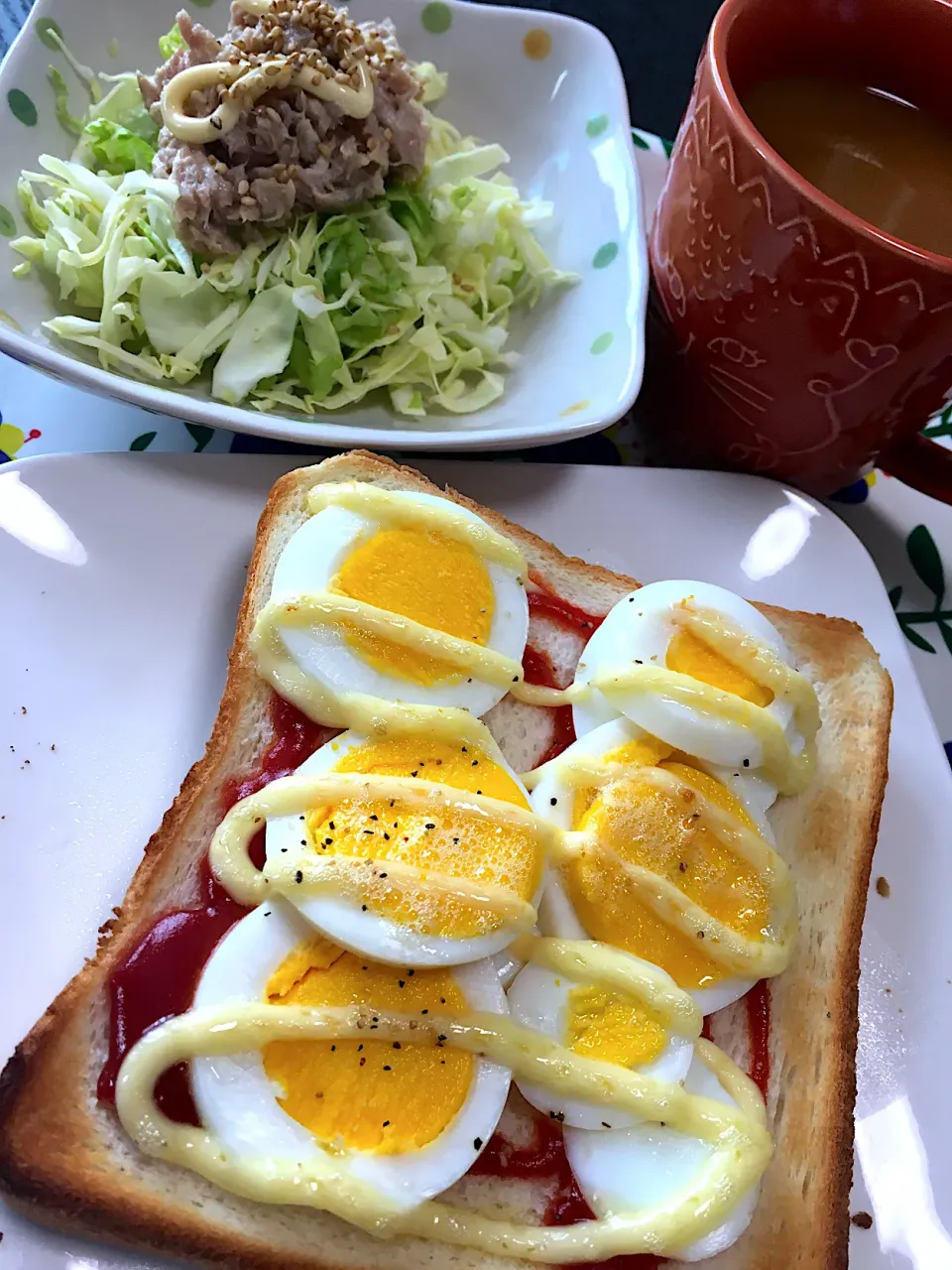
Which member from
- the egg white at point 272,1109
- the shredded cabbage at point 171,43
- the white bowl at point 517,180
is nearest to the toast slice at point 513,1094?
the egg white at point 272,1109

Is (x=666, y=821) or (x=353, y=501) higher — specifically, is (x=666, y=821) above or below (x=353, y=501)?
below

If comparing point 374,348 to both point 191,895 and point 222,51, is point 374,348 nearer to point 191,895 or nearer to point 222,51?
point 222,51

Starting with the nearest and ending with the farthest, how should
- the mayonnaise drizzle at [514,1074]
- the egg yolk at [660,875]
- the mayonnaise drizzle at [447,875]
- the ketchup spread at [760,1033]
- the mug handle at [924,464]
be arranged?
the mayonnaise drizzle at [514,1074], the mayonnaise drizzle at [447,875], the egg yolk at [660,875], the ketchup spread at [760,1033], the mug handle at [924,464]

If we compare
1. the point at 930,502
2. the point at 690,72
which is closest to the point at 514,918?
the point at 930,502

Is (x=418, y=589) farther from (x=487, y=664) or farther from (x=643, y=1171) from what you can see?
(x=643, y=1171)

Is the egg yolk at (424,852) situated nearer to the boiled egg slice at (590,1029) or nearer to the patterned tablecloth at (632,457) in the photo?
the boiled egg slice at (590,1029)

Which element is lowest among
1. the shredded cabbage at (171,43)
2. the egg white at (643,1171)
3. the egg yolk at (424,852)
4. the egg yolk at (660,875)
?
the egg white at (643,1171)

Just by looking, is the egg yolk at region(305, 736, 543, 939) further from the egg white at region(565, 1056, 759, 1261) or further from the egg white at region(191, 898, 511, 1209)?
the egg white at region(565, 1056, 759, 1261)

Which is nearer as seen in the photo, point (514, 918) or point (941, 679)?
point (514, 918)
